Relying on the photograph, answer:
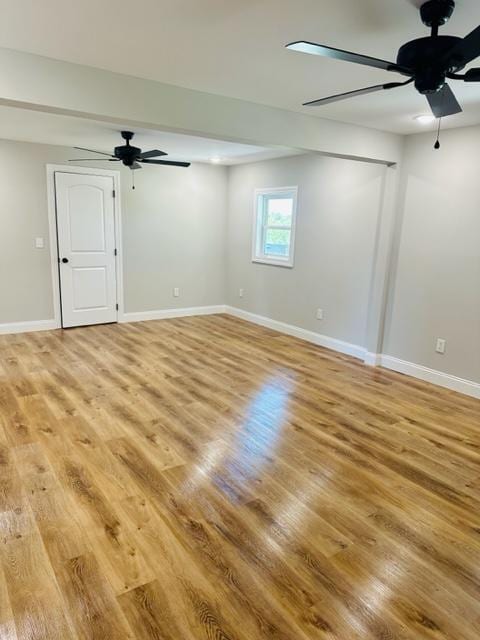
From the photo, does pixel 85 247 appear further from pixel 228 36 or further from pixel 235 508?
pixel 235 508

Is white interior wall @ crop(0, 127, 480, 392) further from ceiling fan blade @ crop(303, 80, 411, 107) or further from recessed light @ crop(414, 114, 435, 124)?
ceiling fan blade @ crop(303, 80, 411, 107)

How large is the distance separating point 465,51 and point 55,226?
5.31 m

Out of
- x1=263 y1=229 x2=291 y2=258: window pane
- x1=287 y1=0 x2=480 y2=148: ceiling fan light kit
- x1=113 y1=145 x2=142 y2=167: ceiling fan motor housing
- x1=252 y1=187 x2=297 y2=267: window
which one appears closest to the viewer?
x1=287 y1=0 x2=480 y2=148: ceiling fan light kit

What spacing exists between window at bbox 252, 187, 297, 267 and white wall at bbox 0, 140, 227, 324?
92cm

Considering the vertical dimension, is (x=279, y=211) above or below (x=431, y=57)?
below

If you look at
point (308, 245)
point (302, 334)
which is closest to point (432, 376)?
point (302, 334)

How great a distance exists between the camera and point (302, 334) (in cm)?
584

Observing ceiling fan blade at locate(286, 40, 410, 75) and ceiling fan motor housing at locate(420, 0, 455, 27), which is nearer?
ceiling fan blade at locate(286, 40, 410, 75)

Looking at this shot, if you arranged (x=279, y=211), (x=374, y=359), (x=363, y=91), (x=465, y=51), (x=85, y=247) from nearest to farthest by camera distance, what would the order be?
(x=465, y=51), (x=363, y=91), (x=374, y=359), (x=85, y=247), (x=279, y=211)

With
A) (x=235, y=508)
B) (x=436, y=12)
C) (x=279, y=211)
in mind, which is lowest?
(x=235, y=508)

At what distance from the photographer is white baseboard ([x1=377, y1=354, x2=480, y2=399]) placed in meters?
3.97

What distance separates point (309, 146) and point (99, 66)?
186 centimetres

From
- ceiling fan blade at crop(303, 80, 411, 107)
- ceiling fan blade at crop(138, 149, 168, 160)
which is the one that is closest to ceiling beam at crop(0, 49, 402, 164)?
ceiling fan blade at crop(303, 80, 411, 107)

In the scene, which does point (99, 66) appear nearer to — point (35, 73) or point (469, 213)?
point (35, 73)
